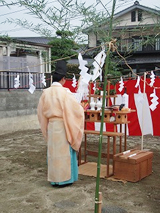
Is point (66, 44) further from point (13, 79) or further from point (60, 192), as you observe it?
point (13, 79)

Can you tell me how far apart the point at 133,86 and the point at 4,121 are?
456 cm

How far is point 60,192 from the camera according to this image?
4457mm

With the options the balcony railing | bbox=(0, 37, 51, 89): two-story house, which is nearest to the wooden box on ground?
the balcony railing

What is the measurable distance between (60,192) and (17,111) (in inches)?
261

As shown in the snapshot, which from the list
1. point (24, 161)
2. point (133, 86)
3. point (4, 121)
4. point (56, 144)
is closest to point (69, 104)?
point (56, 144)

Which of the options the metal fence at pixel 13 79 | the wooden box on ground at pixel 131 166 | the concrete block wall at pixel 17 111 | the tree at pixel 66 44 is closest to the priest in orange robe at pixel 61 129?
the tree at pixel 66 44

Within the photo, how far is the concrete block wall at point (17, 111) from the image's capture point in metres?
10.2

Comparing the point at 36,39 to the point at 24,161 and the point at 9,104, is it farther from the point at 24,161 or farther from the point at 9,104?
the point at 24,161

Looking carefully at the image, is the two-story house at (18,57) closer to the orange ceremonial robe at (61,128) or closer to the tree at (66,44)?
the tree at (66,44)

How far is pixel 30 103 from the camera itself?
441 inches

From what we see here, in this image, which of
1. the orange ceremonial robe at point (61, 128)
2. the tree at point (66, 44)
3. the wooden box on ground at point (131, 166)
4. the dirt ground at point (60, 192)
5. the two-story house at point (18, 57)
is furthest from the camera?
the two-story house at point (18, 57)

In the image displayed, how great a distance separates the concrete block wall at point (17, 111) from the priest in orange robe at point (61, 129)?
5.85 meters

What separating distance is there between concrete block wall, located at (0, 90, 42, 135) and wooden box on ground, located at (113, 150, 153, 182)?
601cm

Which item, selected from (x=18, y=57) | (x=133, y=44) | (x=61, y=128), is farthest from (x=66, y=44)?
(x=18, y=57)
